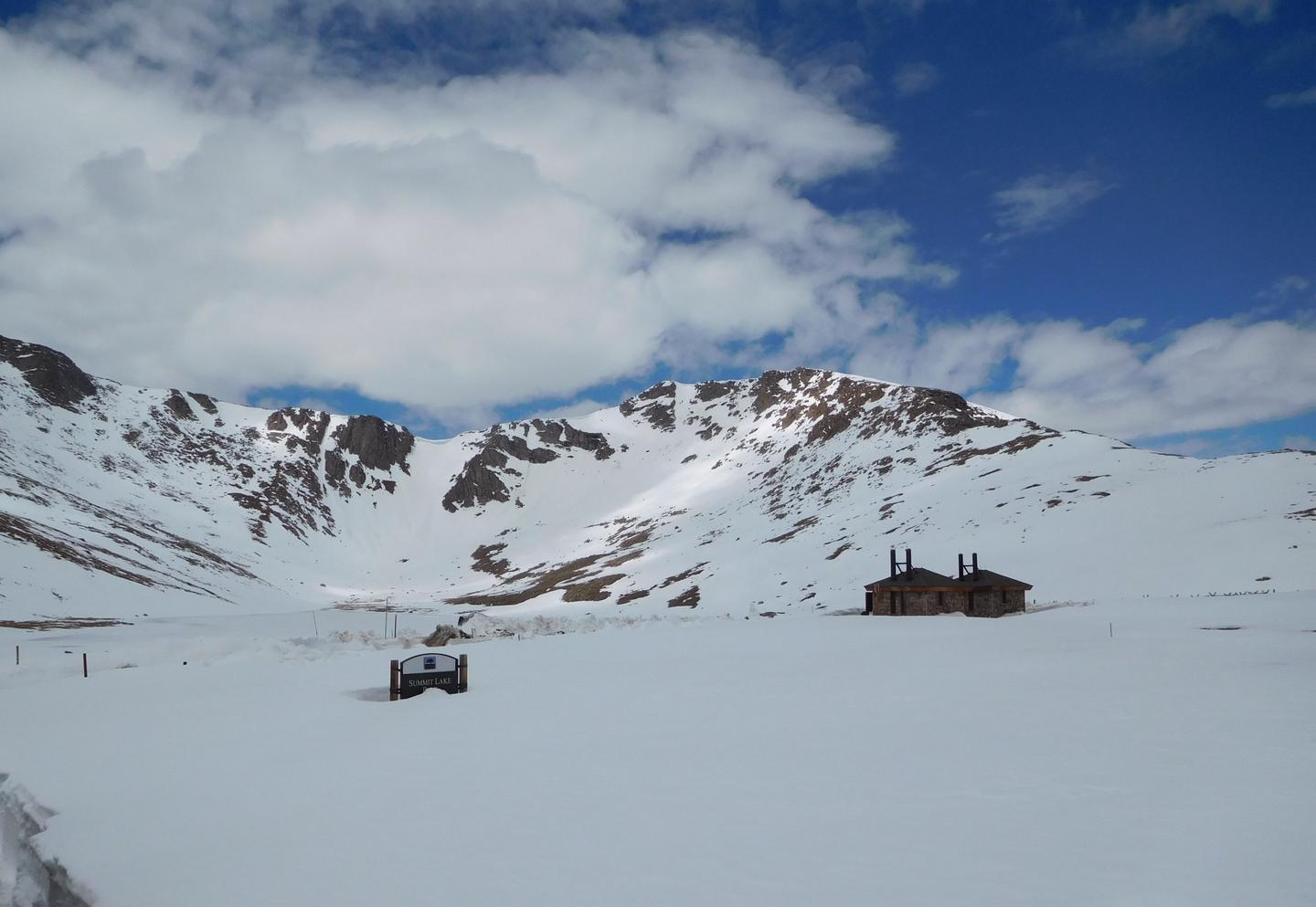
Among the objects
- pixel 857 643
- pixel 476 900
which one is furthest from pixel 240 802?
pixel 857 643

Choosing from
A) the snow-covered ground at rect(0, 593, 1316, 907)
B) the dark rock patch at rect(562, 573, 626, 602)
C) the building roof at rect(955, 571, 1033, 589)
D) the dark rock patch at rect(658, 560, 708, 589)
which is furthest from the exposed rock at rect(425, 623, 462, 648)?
the dark rock patch at rect(562, 573, 626, 602)

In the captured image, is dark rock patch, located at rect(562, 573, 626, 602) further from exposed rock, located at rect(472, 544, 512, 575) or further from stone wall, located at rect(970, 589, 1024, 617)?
exposed rock, located at rect(472, 544, 512, 575)

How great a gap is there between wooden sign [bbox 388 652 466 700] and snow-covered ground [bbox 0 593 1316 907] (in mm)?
525

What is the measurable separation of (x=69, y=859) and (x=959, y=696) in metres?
16.8

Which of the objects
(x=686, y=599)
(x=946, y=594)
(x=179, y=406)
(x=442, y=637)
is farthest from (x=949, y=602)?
(x=179, y=406)

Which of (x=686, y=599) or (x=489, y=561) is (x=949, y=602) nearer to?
(x=686, y=599)

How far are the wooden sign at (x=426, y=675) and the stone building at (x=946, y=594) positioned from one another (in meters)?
33.6

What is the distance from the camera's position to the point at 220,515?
142500mm

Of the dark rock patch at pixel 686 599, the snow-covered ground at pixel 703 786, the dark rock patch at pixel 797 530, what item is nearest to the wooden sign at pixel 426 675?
the snow-covered ground at pixel 703 786

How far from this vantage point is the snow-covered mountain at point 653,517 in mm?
56719

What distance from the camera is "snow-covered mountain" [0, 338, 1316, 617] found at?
56719mm

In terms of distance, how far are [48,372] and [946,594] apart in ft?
559

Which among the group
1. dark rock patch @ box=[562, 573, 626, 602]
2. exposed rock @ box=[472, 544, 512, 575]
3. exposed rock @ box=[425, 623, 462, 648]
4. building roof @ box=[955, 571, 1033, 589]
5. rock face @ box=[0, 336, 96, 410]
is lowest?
exposed rock @ box=[425, 623, 462, 648]

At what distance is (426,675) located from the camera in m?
22.5
